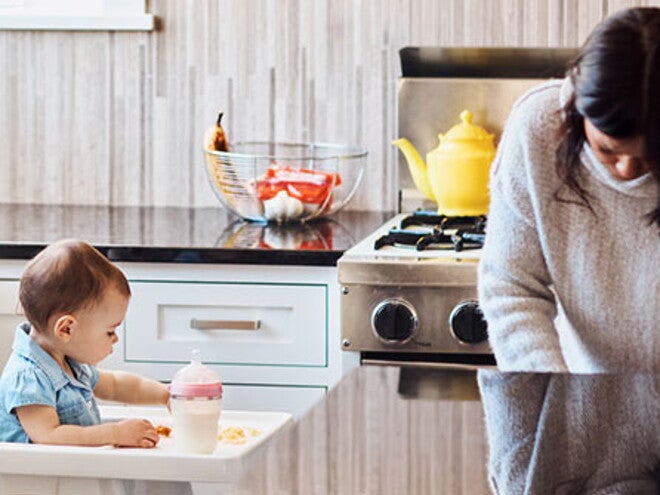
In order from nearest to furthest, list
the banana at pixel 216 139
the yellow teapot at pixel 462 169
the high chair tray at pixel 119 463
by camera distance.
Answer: the high chair tray at pixel 119 463
the yellow teapot at pixel 462 169
the banana at pixel 216 139

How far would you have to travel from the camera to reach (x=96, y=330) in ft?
7.18

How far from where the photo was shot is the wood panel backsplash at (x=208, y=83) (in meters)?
3.49

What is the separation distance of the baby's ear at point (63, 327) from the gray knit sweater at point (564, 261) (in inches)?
27.1

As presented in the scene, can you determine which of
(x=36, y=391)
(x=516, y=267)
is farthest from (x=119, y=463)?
(x=516, y=267)

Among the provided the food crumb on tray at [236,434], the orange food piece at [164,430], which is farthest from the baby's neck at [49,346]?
the food crumb on tray at [236,434]

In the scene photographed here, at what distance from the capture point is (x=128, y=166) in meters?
3.69

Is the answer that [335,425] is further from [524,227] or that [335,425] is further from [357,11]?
[357,11]

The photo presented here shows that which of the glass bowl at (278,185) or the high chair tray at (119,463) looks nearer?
the high chair tray at (119,463)

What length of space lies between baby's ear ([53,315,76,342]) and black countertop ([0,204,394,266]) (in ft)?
2.27

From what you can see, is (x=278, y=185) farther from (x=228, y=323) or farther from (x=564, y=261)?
(x=564, y=261)

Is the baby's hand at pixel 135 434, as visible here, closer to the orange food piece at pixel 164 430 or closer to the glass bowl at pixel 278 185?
the orange food piece at pixel 164 430

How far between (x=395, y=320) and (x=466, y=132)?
0.74m

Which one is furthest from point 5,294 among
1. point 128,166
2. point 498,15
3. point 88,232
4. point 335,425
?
point 335,425

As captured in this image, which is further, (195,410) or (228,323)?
(228,323)
